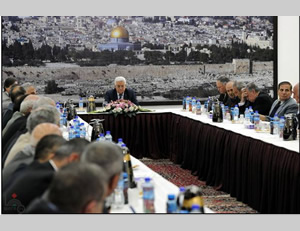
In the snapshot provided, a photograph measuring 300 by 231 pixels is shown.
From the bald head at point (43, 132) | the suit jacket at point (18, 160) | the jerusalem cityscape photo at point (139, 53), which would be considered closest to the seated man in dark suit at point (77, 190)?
the bald head at point (43, 132)

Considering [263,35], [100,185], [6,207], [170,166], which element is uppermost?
[263,35]

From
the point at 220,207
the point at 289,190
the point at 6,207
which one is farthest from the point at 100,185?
the point at 220,207

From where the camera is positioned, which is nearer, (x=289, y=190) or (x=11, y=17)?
(x=289, y=190)

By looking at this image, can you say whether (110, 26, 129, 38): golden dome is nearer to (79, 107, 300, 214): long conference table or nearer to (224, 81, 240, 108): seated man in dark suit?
(79, 107, 300, 214): long conference table

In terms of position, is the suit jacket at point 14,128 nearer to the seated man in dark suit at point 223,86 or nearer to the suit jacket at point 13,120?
the suit jacket at point 13,120

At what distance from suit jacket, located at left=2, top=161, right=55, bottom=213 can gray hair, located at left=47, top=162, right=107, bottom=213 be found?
2.82 feet

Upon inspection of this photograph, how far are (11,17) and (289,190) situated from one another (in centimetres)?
694

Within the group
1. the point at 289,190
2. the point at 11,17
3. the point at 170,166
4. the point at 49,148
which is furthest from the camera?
the point at 11,17

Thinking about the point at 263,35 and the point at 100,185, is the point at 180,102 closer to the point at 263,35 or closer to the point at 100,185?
the point at 263,35

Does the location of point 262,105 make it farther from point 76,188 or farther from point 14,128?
point 76,188

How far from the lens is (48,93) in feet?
34.5

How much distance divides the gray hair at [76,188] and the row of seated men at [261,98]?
4.08 m

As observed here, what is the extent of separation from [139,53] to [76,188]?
28.1 feet

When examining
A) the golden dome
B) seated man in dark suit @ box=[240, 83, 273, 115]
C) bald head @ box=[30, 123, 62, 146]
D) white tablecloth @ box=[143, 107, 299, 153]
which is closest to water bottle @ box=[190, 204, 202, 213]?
bald head @ box=[30, 123, 62, 146]
